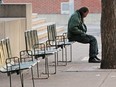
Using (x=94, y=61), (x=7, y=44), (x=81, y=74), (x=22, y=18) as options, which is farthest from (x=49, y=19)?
(x=7, y=44)

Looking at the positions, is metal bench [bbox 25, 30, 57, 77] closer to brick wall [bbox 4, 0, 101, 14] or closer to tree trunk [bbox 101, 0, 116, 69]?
tree trunk [bbox 101, 0, 116, 69]

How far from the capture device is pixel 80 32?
13.7m

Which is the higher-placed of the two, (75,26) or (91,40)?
(75,26)

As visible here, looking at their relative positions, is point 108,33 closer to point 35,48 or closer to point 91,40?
point 91,40

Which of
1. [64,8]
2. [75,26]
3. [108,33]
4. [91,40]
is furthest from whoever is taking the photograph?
[64,8]

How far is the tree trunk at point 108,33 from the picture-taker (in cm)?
1232

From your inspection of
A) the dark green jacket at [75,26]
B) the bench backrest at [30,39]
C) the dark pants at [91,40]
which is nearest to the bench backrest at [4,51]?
the bench backrest at [30,39]

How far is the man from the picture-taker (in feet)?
44.9

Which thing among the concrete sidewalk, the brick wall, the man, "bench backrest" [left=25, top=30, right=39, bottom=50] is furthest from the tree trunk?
the brick wall

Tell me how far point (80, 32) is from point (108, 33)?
1.48m

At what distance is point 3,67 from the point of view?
29.8 feet

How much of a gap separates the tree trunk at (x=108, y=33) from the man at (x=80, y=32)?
53.4 inches

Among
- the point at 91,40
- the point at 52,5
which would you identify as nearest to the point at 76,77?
the point at 91,40

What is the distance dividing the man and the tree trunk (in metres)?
1.36
